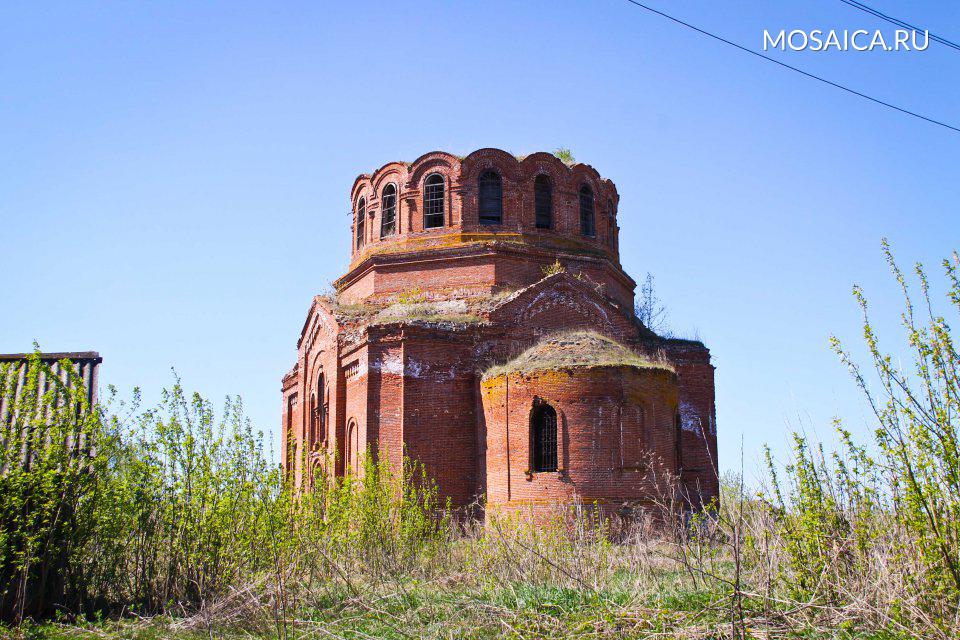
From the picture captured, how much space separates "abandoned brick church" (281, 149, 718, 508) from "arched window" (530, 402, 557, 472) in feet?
0.10

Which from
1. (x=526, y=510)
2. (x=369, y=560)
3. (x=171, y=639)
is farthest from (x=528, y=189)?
(x=171, y=639)

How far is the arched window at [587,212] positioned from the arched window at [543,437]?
6.85 meters

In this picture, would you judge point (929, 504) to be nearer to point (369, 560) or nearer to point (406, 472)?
point (369, 560)

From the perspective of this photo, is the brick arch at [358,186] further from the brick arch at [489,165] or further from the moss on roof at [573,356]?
the moss on roof at [573,356]

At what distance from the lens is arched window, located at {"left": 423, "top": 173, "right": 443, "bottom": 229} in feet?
66.3

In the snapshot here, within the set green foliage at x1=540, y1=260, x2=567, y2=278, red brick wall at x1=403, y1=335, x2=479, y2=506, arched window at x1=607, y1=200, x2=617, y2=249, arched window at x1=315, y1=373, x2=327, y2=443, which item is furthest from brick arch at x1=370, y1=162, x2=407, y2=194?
arched window at x1=607, y1=200, x2=617, y2=249

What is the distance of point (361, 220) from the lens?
22.1m

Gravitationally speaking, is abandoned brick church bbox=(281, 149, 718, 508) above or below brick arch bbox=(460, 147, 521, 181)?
below

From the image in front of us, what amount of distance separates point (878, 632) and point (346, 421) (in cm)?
1333

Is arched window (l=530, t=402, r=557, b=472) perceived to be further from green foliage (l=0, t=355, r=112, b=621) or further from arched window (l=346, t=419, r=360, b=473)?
green foliage (l=0, t=355, r=112, b=621)

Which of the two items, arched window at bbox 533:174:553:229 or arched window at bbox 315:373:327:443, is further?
arched window at bbox 533:174:553:229

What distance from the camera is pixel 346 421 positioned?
18.0 meters

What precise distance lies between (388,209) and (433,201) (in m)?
1.48

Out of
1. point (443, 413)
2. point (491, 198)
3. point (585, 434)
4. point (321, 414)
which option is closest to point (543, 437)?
point (585, 434)
